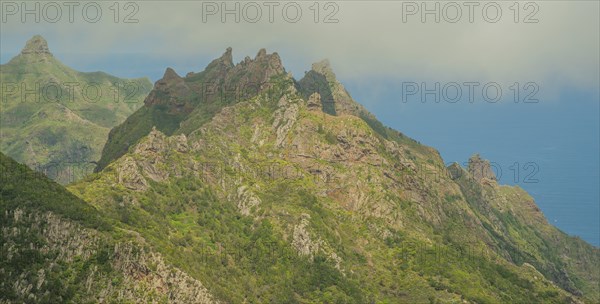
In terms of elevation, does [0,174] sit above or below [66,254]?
above

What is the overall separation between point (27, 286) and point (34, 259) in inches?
367

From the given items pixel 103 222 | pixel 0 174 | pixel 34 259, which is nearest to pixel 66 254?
pixel 34 259

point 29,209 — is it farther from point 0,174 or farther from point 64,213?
point 0,174

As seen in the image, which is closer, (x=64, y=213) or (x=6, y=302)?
(x=6, y=302)

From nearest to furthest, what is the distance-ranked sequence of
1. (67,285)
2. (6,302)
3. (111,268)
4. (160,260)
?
(6,302)
(67,285)
(111,268)
(160,260)

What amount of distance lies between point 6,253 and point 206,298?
60188mm

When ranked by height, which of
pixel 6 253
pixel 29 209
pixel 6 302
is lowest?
pixel 6 302

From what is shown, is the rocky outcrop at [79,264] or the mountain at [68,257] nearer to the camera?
the mountain at [68,257]

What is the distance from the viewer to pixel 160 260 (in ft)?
615

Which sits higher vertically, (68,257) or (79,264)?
(68,257)

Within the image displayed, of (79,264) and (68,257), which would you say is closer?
(79,264)

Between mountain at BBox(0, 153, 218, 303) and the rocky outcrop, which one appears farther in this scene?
the rocky outcrop

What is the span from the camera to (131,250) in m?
180

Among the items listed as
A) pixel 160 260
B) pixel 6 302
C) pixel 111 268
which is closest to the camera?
pixel 6 302
